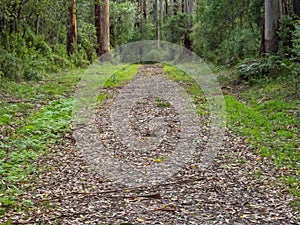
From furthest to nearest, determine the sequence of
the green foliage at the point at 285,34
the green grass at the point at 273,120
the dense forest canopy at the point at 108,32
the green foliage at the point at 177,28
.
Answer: the green foliage at the point at 177,28, the dense forest canopy at the point at 108,32, the green foliage at the point at 285,34, the green grass at the point at 273,120

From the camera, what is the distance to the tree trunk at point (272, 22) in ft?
46.2

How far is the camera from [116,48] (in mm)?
29078

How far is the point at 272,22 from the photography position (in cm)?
1414

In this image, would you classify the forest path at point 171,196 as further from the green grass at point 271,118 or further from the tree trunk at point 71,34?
the tree trunk at point 71,34

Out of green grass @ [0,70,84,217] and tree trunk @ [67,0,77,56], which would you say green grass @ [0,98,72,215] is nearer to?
green grass @ [0,70,84,217]

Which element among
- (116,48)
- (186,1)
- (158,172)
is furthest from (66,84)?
(186,1)

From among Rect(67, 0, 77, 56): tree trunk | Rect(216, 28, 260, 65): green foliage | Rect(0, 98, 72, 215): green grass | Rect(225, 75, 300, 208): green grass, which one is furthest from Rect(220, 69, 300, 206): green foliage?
Rect(67, 0, 77, 56): tree trunk

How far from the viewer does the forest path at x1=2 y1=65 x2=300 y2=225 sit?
4.66 m

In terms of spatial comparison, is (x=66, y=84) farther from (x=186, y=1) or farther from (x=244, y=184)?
(x=186, y=1)

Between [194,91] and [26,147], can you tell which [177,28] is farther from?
[26,147]

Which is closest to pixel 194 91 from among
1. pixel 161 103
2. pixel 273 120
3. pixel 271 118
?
pixel 161 103

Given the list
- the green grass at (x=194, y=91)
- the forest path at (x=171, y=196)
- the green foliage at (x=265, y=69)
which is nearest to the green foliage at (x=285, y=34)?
the green foliage at (x=265, y=69)

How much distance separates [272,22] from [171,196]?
1043cm

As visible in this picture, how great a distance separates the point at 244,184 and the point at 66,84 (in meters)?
10.1
